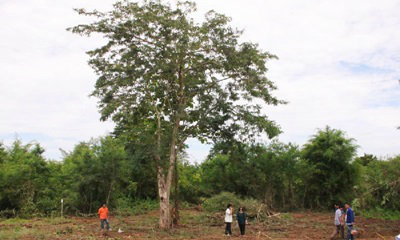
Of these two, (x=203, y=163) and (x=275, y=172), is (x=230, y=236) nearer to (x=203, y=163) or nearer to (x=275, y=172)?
(x=275, y=172)

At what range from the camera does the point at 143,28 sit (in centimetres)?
1809

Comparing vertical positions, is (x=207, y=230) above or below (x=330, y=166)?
below

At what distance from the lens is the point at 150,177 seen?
32.8 m

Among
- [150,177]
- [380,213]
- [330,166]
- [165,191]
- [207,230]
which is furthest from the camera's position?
[150,177]

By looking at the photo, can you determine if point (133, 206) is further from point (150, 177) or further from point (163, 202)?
point (163, 202)

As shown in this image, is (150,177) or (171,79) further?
(150,177)

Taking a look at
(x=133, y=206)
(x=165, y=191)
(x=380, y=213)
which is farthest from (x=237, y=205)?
(x=133, y=206)

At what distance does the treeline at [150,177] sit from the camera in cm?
2648

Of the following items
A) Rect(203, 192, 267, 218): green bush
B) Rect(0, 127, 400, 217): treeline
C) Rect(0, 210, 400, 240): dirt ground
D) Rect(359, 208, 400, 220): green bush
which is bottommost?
Rect(0, 210, 400, 240): dirt ground

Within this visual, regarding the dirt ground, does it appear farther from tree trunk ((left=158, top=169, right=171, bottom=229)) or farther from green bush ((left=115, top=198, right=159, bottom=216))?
green bush ((left=115, top=198, right=159, bottom=216))

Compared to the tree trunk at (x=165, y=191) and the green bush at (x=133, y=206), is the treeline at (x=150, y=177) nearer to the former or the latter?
the green bush at (x=133, y=206)

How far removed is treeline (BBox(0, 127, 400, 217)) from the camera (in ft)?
86.9

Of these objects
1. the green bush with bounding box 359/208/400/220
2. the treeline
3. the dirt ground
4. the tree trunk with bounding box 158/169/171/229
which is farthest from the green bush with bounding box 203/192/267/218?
the green bush with bounding box 359/208/400/220

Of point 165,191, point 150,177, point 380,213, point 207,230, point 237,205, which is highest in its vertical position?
point 150,177
